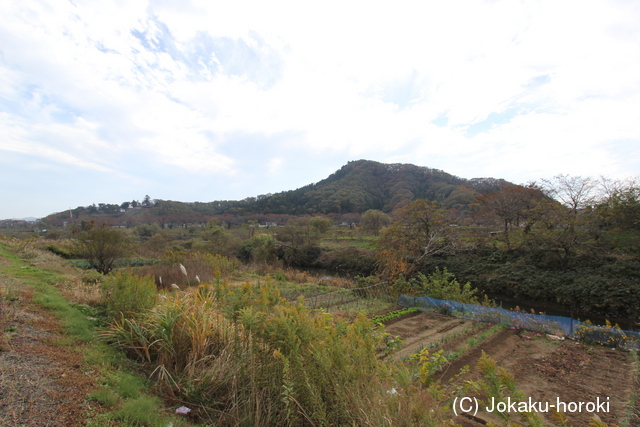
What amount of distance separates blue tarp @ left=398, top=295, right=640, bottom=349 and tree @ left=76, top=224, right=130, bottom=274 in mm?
13078

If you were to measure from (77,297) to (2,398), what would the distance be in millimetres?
4619

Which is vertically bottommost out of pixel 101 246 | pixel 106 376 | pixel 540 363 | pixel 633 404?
pixel 540 363

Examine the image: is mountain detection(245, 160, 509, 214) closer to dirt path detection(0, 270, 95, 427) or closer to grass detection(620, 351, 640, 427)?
grass detection(620, 351, 640, 427)

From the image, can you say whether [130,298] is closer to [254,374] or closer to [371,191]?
[254,374]

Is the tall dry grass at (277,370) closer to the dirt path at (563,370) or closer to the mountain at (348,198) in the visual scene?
the dirt path at (563,370)

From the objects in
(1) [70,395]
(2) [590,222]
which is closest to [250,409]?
Answer: (1) [70,395]

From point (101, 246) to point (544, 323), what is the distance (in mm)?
16676

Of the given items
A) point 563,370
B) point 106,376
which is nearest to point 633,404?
point 563,370

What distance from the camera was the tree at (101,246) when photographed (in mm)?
12688

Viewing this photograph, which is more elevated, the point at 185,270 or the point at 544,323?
the point at 185,270

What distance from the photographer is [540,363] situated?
5758mm

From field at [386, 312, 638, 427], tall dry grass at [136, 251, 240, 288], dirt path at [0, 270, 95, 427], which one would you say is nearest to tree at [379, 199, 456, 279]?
field at [386, 312, 638, 427]

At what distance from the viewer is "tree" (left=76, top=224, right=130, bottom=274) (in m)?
12.7

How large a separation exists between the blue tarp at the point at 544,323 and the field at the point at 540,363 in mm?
315
